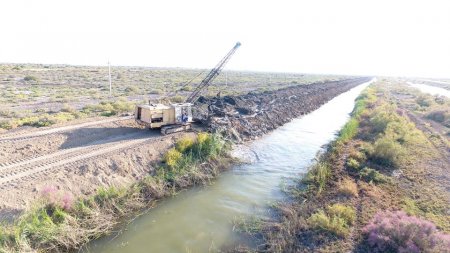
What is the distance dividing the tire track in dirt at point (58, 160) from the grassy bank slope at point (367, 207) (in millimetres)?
10264

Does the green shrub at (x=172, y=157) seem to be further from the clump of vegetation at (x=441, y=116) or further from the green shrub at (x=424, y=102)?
the green shrub at (x=424, y=102)

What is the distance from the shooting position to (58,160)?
15766mm

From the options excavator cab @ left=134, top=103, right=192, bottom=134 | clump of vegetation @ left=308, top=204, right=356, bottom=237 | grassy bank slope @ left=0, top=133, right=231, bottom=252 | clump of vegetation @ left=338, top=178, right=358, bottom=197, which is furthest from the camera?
excavator cab @ left=134, top=103, right=192, bottom=134

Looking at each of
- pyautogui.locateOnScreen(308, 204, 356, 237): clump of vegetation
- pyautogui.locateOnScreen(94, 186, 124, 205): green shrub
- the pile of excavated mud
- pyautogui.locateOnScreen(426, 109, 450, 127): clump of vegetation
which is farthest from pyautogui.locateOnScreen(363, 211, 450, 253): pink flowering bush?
pyautogui.locateOnScreen(426, 109, 450, 127): clump of vegetation

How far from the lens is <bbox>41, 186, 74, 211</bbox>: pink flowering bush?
39.2 feet

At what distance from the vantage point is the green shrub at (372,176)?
16.9 m

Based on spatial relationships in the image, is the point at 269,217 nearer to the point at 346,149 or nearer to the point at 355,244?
the point at 355,244

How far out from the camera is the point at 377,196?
1485cm

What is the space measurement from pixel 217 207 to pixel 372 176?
9216 millimetres

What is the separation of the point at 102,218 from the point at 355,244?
10.0 m

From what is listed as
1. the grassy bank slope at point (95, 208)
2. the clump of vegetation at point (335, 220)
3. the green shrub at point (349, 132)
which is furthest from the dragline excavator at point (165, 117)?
the green shrub at point (349, 132)

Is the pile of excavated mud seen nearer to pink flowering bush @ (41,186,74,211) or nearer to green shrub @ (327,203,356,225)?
green shrub @ (327,203,356,225)

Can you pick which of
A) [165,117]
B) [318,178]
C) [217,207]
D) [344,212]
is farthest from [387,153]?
[165,117]

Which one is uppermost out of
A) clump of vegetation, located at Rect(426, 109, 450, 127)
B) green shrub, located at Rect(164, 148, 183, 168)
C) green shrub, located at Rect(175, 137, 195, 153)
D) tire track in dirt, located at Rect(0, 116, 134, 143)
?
clump of vegetation, located at Rect(426, 109, 450, 127)
